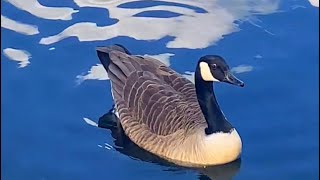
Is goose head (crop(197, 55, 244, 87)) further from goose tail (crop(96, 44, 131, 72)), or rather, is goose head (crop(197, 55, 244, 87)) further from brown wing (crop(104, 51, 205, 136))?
goose tail (crop(96, 44, 131, 72))

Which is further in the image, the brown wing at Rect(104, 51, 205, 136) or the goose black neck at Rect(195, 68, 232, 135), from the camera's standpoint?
the brown wing at Rect(104, 51, 205, 136)

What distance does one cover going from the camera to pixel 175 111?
5613mm

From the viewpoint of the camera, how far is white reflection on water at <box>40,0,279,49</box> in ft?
22.8

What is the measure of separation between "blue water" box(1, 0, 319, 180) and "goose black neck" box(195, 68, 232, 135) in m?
0.27

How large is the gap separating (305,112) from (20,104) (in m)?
1.85

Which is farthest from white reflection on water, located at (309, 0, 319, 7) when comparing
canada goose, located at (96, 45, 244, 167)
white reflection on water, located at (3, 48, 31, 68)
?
white reflection on water, located at (3, 48, 31, 68)

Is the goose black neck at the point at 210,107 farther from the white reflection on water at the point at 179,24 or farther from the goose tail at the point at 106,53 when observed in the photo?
the white reflection on water at the point at 179,24

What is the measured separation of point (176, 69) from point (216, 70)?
1.11m

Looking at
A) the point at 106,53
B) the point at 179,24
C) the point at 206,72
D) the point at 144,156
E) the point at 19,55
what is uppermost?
the point at 206,72

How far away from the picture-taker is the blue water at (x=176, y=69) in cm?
555

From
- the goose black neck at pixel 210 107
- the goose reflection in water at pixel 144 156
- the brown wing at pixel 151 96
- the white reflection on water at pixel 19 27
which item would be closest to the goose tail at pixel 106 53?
the brown wing at pixel 151 96

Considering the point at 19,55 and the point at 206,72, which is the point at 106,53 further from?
the point at 206,72

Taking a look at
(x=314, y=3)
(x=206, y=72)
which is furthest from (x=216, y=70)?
(x=314, y=3)

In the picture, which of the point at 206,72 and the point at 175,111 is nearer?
the point at 206,72
